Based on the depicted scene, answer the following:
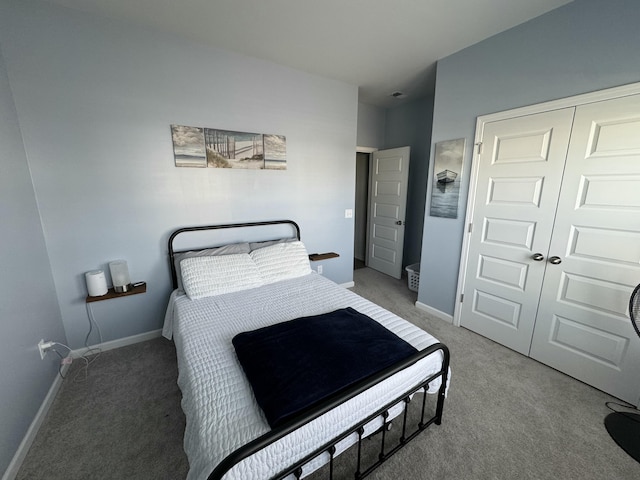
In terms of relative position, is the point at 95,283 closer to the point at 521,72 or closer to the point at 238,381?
the point at 238,381

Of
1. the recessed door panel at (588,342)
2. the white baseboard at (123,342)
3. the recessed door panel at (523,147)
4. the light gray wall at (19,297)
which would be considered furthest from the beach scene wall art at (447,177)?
the light gray wall at (19,297)

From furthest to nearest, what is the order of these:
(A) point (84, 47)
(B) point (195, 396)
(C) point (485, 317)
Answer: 1. (C) point (485, 317)
2. (A) point (84, 47)
3. (B) point (195, 396)

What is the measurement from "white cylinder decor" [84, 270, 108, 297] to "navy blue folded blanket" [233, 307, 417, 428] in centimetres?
156

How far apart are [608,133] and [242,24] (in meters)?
2.84

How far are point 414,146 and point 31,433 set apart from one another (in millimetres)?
4847

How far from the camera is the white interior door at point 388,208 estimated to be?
390 cm

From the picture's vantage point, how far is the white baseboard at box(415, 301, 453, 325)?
2.86 m

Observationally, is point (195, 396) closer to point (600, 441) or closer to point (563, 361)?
point (600, 441)

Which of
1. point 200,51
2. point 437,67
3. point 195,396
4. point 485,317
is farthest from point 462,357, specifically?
point 200,51

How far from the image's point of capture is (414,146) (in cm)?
396

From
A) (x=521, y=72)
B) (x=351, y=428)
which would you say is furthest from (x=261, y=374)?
(x=521, y=72)

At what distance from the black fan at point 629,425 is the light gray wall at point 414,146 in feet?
8.55

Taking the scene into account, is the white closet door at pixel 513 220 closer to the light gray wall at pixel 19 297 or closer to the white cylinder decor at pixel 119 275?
the white cylinder decor at pixel 119 275

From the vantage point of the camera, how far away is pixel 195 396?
1.12 m
